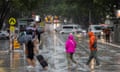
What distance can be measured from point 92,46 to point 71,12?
8651 centimetres

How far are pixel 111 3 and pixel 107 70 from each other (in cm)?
4295

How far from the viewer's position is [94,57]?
22.3 meters

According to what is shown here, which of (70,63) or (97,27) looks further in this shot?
(97,27)

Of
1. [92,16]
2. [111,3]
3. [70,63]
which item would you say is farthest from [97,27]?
[70,63]

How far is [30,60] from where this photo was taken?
2083 centimetres

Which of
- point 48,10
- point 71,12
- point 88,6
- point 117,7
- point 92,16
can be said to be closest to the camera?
point 117,7

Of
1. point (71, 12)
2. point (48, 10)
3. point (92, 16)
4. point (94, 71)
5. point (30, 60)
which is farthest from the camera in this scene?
point (48, 10)

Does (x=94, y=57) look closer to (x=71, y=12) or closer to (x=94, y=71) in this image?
(x=94, y=71)

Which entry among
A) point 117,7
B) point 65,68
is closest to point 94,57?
point 65,68

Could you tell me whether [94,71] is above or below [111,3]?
below

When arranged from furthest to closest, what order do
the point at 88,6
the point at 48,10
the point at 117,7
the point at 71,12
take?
the point at 48,10
the point at 71,12
the point at 88,6
the point at 117,7

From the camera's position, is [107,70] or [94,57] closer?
[107,70]

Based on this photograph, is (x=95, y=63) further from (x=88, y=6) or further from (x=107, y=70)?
(x=88, y=6)

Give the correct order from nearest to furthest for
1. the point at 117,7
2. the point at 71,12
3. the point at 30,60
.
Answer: the point at 30,60 → the point at 117,7 → the point at 71,12
